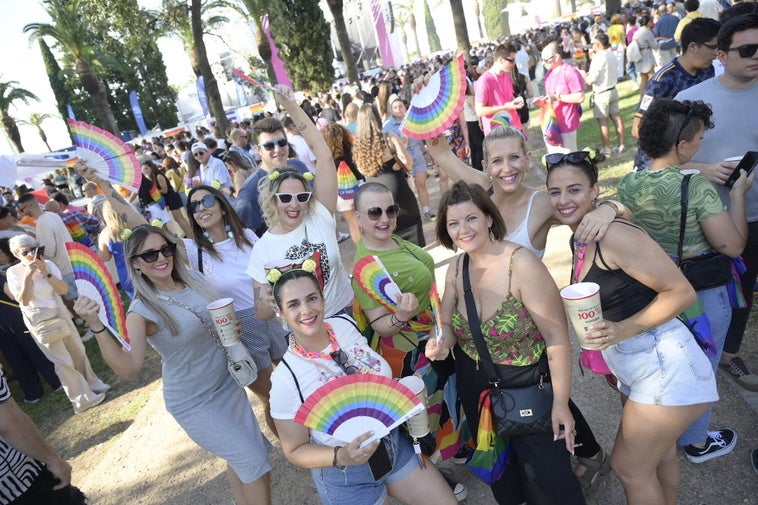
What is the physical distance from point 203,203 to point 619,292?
276 cm

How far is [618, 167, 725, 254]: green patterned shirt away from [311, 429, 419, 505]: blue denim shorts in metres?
1.70

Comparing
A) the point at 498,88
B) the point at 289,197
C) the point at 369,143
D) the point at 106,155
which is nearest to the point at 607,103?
the point at 498,88

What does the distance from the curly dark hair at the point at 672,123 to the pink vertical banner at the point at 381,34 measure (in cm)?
3948

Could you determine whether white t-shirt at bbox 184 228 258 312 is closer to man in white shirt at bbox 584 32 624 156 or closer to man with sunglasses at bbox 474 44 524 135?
man with sunglasses at bbox 474 44 524 135

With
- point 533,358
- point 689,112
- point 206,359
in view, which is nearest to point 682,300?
point 533,358

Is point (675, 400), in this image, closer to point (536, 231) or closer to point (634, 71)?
point (536, 231)

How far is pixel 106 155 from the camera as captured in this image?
3658mm

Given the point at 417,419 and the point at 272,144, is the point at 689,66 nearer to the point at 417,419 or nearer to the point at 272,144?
the point at 417,419

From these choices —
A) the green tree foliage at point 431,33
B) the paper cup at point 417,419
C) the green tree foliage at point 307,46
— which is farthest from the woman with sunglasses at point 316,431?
the green tree foliage at point 431,33

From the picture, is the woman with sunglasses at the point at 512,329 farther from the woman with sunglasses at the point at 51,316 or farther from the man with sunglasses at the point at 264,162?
the woman with sunglasses at the point at 51,316

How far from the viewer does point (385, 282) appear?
2791 millimetres

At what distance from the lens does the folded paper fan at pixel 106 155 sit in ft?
11.8

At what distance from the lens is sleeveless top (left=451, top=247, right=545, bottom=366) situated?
86.2 inches

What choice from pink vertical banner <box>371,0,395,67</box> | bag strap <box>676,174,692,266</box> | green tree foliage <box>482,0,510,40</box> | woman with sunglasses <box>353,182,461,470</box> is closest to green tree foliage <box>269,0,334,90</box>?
pink vertical banner <box>371,0,395,67</box>
